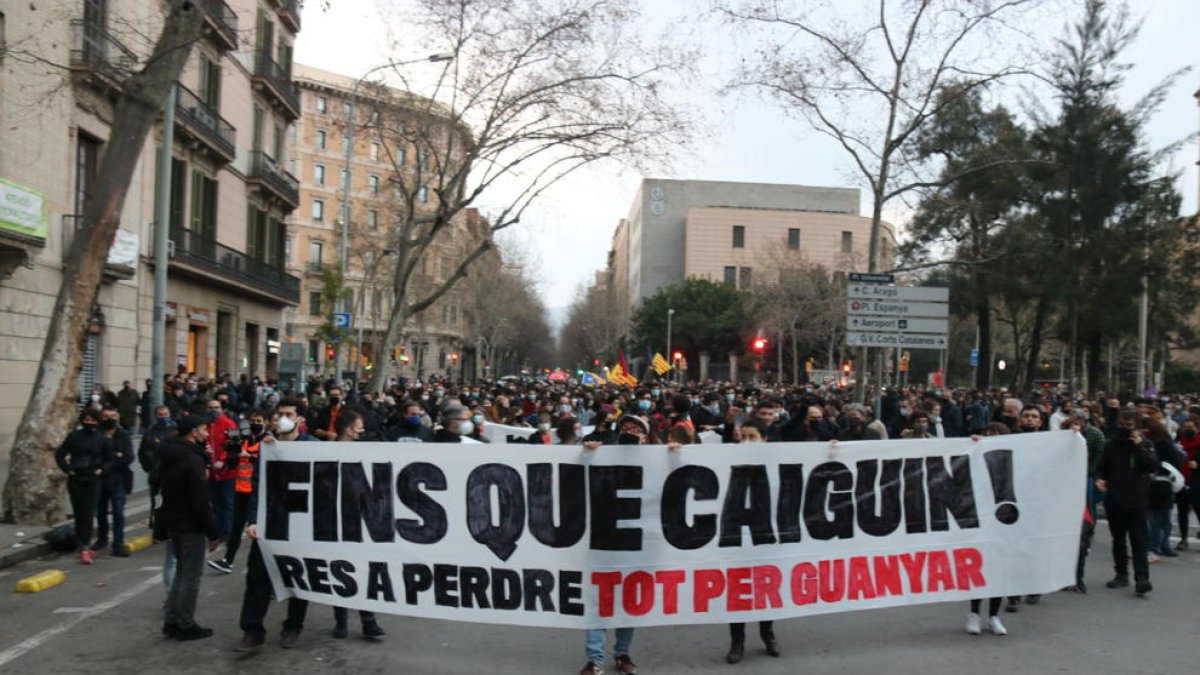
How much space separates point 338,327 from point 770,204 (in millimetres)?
66806

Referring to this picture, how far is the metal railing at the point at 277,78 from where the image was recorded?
35031mm

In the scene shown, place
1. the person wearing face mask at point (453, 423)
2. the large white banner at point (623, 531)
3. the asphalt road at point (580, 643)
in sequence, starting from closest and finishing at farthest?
1. the asphalt road at point (580, 643)
2. the large white banner at point (623, 531)
3. the person wearing face mask at point (453, 423)

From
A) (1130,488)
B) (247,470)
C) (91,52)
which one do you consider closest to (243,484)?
(247,470)

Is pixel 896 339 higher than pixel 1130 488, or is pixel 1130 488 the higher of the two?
pixel 896 339

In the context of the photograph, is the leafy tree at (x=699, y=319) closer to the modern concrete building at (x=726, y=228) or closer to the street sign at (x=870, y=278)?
the modern concrete building at (x=726, y=228)

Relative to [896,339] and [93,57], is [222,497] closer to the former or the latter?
[896,339]

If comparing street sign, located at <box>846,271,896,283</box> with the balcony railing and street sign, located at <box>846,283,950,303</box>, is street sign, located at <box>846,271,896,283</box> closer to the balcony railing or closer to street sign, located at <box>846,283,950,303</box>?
street sign, located at <box>846,283,950,303</box>

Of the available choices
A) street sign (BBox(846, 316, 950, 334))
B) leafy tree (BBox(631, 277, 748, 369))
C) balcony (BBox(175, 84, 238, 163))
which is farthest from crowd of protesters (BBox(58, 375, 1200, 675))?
leafy tree (BBox(631, 277, 748, 369))

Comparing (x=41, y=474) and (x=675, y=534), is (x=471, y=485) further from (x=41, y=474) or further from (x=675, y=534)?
(x=41, y=474)

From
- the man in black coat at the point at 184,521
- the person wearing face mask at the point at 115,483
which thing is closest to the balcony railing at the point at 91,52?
the person wearing face mask at the point at 115,483

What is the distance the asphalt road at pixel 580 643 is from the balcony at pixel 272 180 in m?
28.5

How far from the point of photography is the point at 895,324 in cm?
1553

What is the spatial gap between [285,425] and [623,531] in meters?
3.51

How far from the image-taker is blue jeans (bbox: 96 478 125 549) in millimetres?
10359
